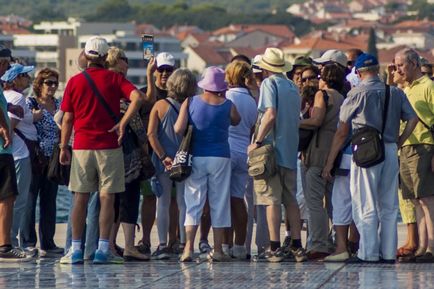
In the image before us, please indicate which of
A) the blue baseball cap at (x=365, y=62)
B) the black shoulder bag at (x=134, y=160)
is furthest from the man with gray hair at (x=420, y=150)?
the black shoulder bag at (x=134, y=160)

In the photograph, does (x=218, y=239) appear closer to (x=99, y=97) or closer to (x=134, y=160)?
(x=134, y=160)

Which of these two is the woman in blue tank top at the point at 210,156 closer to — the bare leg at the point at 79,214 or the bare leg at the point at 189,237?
the bare leg at the point at 189,237

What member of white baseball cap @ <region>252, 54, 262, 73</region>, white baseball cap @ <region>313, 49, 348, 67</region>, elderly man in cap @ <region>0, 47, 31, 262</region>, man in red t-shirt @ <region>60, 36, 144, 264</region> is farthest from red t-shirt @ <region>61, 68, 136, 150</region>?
white baseball cap @ <region>313, 49, 348, 67</region>

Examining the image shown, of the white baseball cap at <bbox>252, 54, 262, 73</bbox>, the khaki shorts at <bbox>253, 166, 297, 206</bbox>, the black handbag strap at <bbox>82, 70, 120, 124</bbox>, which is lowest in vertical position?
the khaki shorts at <bbox>253, 166, 297, 206</bbox>

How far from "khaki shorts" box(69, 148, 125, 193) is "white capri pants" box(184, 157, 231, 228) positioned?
57cm

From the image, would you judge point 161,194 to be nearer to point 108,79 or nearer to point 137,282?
point 108,79

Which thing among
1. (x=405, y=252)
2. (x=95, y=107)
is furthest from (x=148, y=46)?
(x=405, y=252)

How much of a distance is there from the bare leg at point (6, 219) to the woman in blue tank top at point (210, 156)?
1346 millimetres

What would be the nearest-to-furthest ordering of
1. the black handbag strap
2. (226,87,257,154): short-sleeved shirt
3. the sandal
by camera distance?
the black handbag strap
the sandal
(226,87,257,154): short-sleeved shirt

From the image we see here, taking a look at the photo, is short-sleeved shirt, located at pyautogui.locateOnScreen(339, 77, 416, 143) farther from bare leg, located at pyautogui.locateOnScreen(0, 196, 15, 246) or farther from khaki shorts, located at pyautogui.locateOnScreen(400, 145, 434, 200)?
bare leg, located at pyautogui.locateOnScreen(0, 196, 15, 246)

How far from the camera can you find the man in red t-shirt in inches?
467

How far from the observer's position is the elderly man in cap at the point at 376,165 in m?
12.0

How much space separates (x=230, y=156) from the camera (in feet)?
40.7

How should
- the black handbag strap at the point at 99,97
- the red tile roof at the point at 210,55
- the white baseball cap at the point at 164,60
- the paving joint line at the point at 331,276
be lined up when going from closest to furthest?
the paving joint line at the point at 331,276, the black handbag strap at the point at 99,97, the white baseball cap at the point at 164,60, the red tile roof at the point at 210,55
